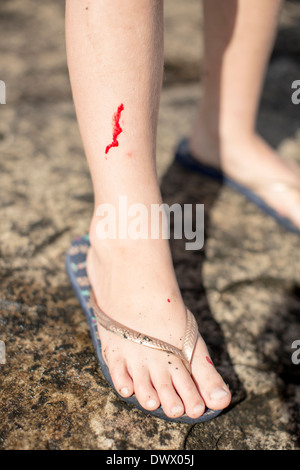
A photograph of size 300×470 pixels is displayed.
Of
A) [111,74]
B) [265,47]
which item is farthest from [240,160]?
[111,74]

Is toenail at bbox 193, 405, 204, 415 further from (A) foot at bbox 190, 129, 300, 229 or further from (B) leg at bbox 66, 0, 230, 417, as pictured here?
(A) foot at bbox 190, 129, 300, 229

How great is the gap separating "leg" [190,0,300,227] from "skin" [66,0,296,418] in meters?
0.47

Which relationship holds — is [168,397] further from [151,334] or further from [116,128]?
[116,128]

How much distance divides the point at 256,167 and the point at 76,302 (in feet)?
2.38

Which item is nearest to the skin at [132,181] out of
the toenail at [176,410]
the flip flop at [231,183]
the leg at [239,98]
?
the toenail at [176,410]

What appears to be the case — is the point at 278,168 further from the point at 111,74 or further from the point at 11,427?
the point at 11,427

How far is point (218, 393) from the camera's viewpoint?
0.83 metres

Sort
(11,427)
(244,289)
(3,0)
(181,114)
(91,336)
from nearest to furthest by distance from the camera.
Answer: (11,427) → (91,336) → (244,289) → (181,114) → (3,0)

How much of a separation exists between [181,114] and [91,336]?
116 centimetres

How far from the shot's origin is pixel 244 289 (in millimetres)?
1147

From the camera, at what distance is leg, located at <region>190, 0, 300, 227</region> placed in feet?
3.87

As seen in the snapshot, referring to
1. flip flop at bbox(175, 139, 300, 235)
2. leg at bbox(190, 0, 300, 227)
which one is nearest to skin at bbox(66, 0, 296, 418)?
leg at bbox(190, 0, 300, 227)

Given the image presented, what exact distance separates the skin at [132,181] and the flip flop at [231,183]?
0.57 m

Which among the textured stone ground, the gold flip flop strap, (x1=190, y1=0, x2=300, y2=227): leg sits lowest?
the textured stone ground
